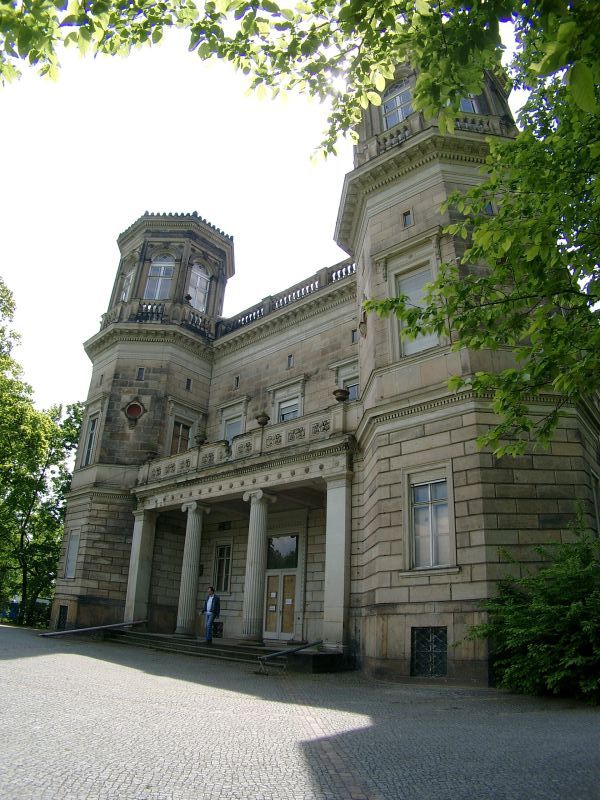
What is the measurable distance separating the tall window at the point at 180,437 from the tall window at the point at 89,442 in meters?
3.54

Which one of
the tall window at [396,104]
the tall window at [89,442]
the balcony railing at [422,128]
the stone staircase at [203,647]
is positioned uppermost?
the tall window at [396,104]

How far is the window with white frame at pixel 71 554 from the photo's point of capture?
79.2 feet

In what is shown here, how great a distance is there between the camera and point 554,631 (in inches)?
364

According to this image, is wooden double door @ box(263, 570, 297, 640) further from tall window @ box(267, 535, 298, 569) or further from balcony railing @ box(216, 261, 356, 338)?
balcony railing @ box(216, 261, 356, 338)

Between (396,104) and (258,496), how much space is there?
14127 millimetres

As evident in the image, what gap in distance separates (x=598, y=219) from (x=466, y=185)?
891 centimetres

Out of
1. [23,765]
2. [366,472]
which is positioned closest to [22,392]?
[366,472]

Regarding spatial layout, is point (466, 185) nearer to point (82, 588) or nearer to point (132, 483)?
point (132, 483)

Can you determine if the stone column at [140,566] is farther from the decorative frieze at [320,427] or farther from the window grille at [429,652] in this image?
the window grille at [429,652]

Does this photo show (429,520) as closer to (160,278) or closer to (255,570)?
(255,570)

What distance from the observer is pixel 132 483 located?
2466cm

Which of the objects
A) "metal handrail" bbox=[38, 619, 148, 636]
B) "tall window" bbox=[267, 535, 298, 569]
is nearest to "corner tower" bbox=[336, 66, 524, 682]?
"tall window" bbox=[267, 535, 298, 569]

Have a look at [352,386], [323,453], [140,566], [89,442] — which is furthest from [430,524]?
[89,442]

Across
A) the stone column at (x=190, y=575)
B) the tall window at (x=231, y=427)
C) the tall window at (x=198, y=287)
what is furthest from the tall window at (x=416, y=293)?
the tall window at (x=198, y=287)
